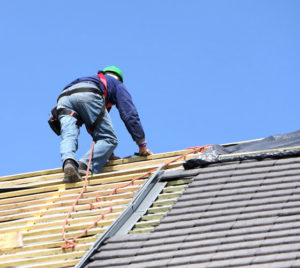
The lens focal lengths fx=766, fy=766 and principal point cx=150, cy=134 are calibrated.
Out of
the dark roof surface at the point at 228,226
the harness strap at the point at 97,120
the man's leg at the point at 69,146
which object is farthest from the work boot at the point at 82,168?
the dark roof surface at the point at 228,226

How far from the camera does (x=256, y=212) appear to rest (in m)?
6.27

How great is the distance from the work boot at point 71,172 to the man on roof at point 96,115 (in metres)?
0.18

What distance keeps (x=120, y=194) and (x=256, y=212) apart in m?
1.82

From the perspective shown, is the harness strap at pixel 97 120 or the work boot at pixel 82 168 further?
the harness strap at pixel 97 120

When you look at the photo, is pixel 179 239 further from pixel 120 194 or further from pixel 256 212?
pixel 120 194

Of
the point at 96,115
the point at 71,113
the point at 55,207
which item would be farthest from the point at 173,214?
the point at 71,113

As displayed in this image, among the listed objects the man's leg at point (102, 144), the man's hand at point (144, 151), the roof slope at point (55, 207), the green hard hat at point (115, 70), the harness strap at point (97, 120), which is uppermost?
the green hard hat at point (115, 70)

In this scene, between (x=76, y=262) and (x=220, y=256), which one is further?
(x=76, y=262)

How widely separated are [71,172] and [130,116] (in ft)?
3.94

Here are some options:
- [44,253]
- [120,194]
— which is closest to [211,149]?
[120,194]

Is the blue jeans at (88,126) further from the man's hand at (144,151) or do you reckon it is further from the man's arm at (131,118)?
the man's hand at (144,151)

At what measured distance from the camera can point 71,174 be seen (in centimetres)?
826

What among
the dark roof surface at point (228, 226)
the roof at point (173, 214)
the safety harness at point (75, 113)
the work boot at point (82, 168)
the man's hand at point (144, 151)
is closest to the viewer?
the dark roof surface at point (228, 226)

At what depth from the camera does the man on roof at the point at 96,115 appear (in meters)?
8.73
